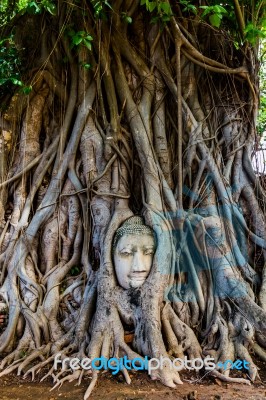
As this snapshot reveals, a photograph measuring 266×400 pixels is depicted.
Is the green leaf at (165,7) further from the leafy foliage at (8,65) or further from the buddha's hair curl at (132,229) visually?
the buddha's hair curl at (132,229)

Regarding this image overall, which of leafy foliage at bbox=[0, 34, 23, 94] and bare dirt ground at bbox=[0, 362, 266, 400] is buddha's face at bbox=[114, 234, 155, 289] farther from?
leafy foliage at bbox=[0, 34, 23, 94]

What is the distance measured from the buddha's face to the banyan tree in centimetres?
2

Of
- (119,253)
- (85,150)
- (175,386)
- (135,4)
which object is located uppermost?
(135,4)

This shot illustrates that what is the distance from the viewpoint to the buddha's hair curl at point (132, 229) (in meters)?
2.82

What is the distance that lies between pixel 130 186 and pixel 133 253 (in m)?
0.80

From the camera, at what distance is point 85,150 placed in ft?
11.2

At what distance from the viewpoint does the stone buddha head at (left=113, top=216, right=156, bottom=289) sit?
2.70 meters

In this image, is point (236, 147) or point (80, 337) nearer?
point (80, 337)

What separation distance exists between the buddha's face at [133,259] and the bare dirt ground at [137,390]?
2.14ft

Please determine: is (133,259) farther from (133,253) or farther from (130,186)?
(130,186)

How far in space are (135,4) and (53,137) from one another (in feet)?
5.04

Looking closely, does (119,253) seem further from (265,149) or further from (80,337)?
(265,149)

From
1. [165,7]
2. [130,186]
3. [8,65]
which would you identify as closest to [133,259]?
[130,186]

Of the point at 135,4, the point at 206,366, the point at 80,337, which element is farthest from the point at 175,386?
the point at 135,4
